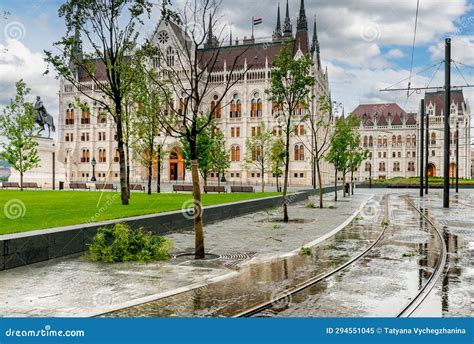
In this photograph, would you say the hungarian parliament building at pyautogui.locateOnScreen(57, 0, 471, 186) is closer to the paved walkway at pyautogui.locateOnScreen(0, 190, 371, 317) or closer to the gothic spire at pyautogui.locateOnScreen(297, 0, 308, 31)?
the gothic spire at pyautogui.locateOnScreen(297, 0, 308, 31)

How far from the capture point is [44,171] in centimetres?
4672

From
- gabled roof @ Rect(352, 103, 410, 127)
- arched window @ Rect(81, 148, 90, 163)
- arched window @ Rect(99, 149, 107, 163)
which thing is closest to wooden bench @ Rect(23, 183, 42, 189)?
arched window @ Rect(99, 149, 107, 163)

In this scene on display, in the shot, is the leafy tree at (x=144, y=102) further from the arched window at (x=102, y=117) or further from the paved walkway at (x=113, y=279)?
the paved walkway at (x=113, y=279)

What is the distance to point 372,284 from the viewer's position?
8.01 metres

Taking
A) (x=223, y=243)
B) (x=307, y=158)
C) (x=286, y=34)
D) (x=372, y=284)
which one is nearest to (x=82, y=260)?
(x=223, y=243)

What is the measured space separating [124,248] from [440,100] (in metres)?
125

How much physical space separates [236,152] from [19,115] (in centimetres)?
4824

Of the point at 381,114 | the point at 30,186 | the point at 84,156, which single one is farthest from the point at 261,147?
the point at 381,114

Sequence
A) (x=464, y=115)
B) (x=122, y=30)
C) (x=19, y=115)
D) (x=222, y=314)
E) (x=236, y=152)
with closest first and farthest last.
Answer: (x=222, y=314), (x=122, y=30), (x=19, y=115), (x=236, y=152), (x=464, y=115)

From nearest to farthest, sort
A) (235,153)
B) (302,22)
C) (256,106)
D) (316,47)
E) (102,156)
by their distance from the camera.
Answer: (256,106) < (235,153) < (302,22) < (102,156) < (316,47)

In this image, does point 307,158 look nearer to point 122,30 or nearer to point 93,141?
point 93,141

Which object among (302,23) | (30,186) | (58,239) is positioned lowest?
(58,239)

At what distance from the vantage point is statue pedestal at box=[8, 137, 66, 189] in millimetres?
45594

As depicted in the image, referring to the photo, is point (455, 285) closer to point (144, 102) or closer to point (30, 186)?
point (144, 102)
